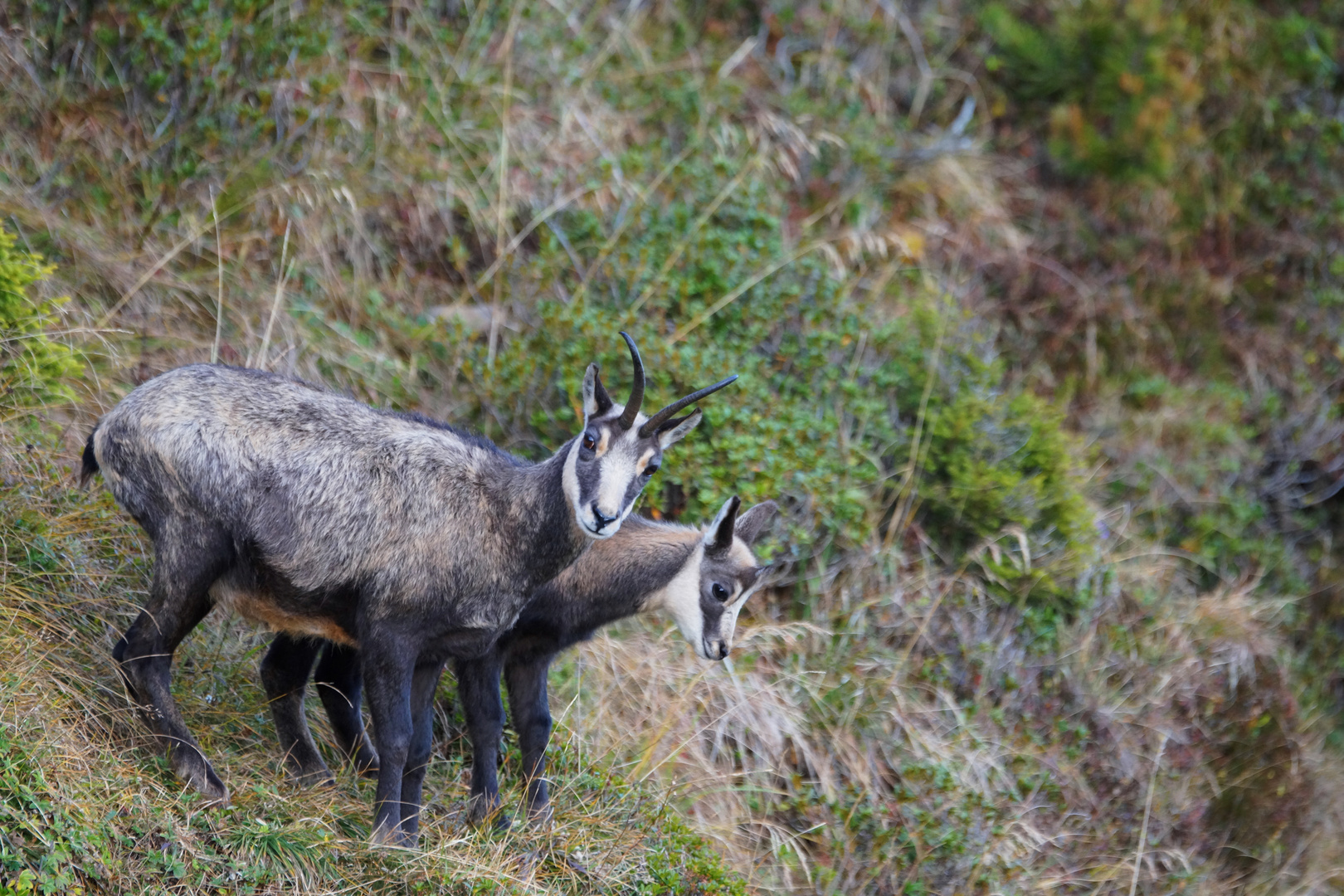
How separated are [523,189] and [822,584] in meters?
3.22

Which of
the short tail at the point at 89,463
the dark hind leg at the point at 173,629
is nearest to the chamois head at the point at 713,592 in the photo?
the dark hind leg at the point at 173,629

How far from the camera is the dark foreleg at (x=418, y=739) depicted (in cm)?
506

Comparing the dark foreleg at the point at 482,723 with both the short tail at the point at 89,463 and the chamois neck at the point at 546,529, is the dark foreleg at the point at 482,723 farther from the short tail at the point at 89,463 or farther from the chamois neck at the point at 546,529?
the short tail at the point at 89,463

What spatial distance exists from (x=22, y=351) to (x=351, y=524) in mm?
1865

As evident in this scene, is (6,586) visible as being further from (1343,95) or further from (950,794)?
(1343,95)

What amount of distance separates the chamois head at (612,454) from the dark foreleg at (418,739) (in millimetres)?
926

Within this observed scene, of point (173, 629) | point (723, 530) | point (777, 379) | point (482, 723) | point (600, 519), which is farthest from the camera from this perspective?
point (777, 379)

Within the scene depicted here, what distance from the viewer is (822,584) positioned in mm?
7211

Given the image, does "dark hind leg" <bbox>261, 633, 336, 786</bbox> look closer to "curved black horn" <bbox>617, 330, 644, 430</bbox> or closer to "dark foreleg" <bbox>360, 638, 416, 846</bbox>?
"dark foreleg" <bbox>360, 638, 416, 846</bbox>

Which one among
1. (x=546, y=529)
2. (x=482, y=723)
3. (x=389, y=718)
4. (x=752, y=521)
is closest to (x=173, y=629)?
(x=389, y=718)

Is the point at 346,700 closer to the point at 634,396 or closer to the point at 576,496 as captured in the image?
the point at 576,496

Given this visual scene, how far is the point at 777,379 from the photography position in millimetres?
7531

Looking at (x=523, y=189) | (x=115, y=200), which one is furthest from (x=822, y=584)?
(x=115, y=200)

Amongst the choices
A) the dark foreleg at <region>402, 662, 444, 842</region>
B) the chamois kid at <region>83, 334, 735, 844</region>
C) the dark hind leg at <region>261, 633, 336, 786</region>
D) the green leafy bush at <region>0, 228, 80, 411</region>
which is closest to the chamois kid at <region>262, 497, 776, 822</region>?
the dark hind leg at <region>261, 633, 336, 786</region>
